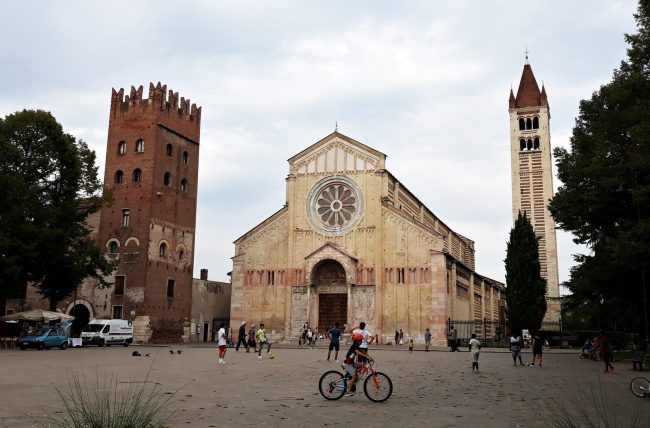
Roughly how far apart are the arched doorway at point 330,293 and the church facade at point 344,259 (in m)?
0.08

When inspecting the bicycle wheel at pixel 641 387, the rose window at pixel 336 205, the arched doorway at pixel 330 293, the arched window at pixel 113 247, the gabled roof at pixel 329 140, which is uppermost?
the gabled roof at pixel 329 140

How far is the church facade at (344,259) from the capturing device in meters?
44.2

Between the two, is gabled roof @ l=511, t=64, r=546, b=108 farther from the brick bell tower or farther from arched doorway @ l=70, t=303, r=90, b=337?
arched doorway @ l=70, t=303, r=90, b=337

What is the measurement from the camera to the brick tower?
2558 inches

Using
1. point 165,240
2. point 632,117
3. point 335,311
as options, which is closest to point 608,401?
point 632,117

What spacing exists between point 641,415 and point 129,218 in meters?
44.2

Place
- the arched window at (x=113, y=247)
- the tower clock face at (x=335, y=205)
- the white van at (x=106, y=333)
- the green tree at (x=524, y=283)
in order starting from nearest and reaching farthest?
1. the white van at (x=106, y=333)
2. the green tree at (x=524, y=283)
3. the tower clock face at (x=335, y=205)
4. the arched window at (x=113, y=247)

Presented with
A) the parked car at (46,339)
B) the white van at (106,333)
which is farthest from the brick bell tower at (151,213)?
the parked car at (46,339)

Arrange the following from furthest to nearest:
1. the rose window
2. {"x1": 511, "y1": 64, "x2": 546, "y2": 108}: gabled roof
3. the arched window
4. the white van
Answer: {"x1": 511, "y1": 64, "x2": 546, "y2": 108}: gabled roof, the arched window, the rose window, the white van

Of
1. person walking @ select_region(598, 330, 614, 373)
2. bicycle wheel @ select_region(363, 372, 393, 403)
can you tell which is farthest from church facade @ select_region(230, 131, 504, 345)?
bicycle wheel @ select_region(363, 372, 393, 403)

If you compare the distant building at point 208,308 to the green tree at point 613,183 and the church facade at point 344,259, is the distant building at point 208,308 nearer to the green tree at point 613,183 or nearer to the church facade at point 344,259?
the church facade at point 344,259

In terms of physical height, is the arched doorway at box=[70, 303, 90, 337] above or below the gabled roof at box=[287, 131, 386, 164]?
below

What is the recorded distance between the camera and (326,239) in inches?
1866

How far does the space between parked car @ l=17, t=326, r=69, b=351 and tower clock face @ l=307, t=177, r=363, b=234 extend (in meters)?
20.4
